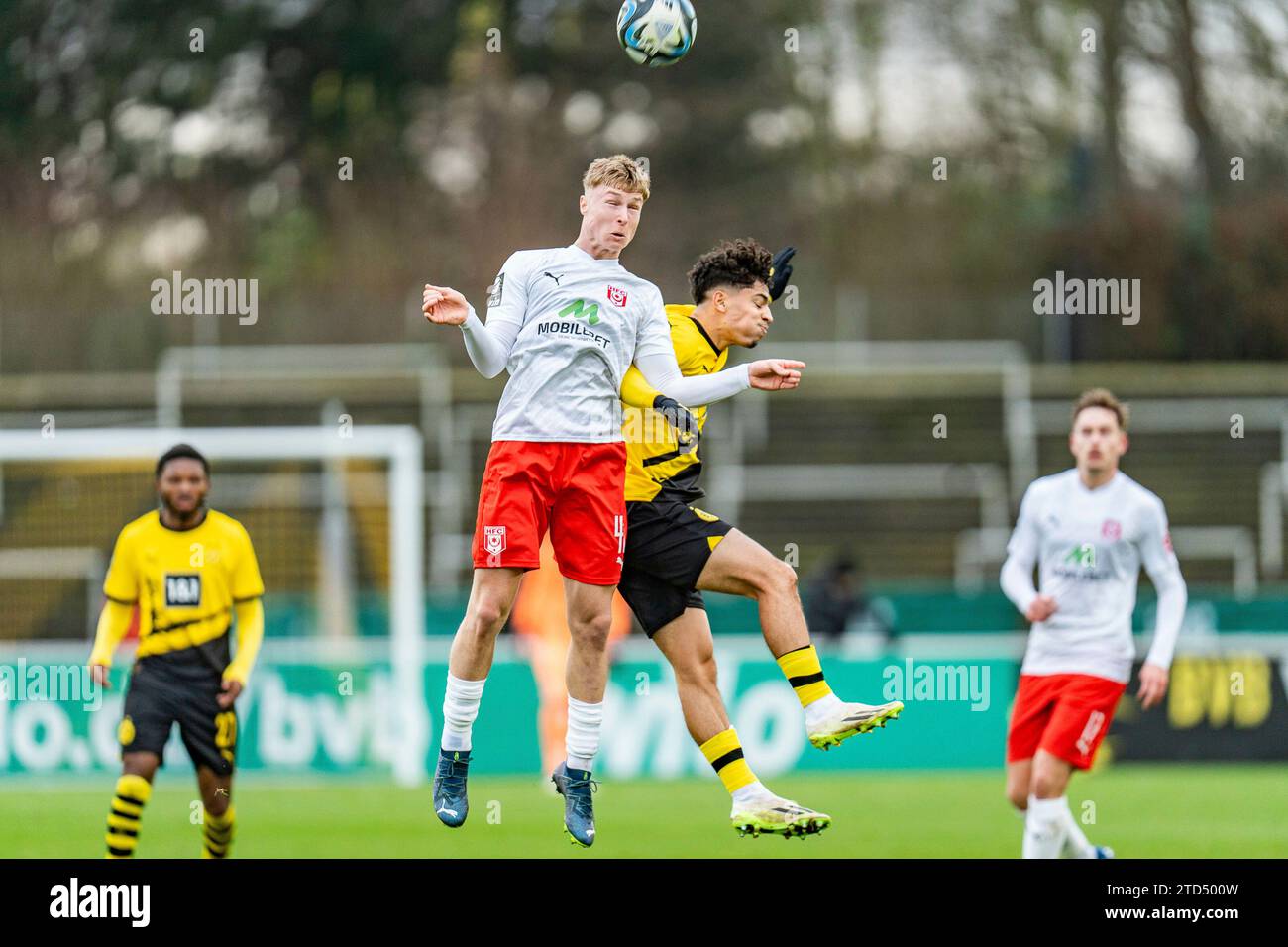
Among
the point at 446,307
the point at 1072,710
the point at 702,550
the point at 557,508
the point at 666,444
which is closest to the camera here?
the point at 446,307

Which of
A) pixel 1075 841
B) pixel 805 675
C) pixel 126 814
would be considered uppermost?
pixel 805 675

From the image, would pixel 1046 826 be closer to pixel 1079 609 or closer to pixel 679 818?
pixel 1079 609

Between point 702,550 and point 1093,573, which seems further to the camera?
point 1093,573

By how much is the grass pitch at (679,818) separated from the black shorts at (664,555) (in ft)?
11.1

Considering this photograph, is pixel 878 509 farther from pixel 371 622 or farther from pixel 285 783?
pixel 285 783

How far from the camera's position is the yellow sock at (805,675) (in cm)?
822

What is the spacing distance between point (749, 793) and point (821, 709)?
46cm

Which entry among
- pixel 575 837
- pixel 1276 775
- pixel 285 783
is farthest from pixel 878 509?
pixel 575 837

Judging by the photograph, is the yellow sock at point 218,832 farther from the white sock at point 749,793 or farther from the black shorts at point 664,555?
the white sock at point 749,793

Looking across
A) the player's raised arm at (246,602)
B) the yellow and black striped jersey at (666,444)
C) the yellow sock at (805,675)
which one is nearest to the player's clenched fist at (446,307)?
the yellow and black striped jersey at (666,444)

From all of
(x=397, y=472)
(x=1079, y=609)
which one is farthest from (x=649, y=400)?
(x=397, y=472)

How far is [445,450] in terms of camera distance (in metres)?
25.3

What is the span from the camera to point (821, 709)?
812 cm

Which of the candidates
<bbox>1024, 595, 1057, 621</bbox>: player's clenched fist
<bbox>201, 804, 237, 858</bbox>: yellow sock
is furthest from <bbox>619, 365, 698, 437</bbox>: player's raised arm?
<bbox>201, 804, 237, 858</bbox>: yellow sock
